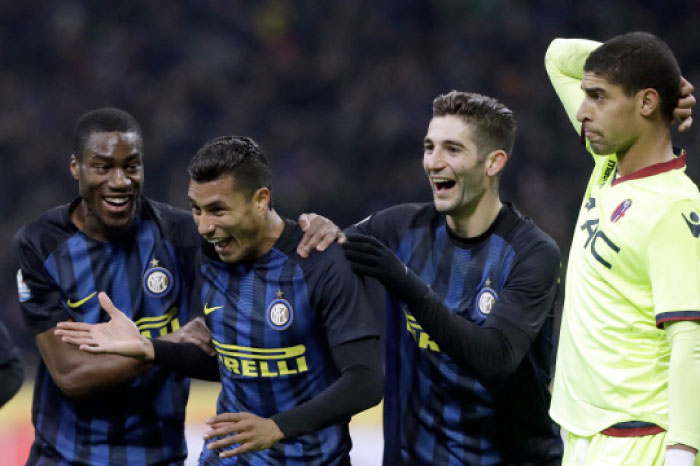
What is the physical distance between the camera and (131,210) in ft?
13.6

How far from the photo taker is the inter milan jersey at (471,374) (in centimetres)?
380

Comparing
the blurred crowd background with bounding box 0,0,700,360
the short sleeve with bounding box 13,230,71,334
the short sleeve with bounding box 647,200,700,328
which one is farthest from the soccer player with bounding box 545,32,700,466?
the blurred crowd background with bounding box 0,0,700,360

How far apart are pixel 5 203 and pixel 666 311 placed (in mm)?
7750

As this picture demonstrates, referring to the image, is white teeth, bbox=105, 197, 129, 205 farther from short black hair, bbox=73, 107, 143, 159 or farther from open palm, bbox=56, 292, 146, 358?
open palm, bbox=56, 292, 146, 358

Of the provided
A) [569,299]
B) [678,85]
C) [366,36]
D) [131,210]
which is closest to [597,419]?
[569,299]

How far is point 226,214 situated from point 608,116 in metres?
1.36

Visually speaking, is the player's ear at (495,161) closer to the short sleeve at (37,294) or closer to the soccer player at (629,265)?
the soccer player at (629,265)

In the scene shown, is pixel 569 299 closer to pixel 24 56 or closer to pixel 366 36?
pixel 366 36

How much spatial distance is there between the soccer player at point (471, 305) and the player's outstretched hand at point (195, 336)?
0.69 metres

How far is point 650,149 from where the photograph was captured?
128 inches

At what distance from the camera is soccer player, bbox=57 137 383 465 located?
3686mm

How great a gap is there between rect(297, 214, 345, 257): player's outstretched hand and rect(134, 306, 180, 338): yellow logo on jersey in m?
0.71

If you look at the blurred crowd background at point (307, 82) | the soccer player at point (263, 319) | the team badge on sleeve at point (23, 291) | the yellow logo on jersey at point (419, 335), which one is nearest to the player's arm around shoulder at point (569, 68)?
the yellow logo on jersey at point (419, 335)

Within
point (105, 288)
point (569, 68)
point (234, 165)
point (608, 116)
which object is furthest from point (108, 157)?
point (608, 116)
